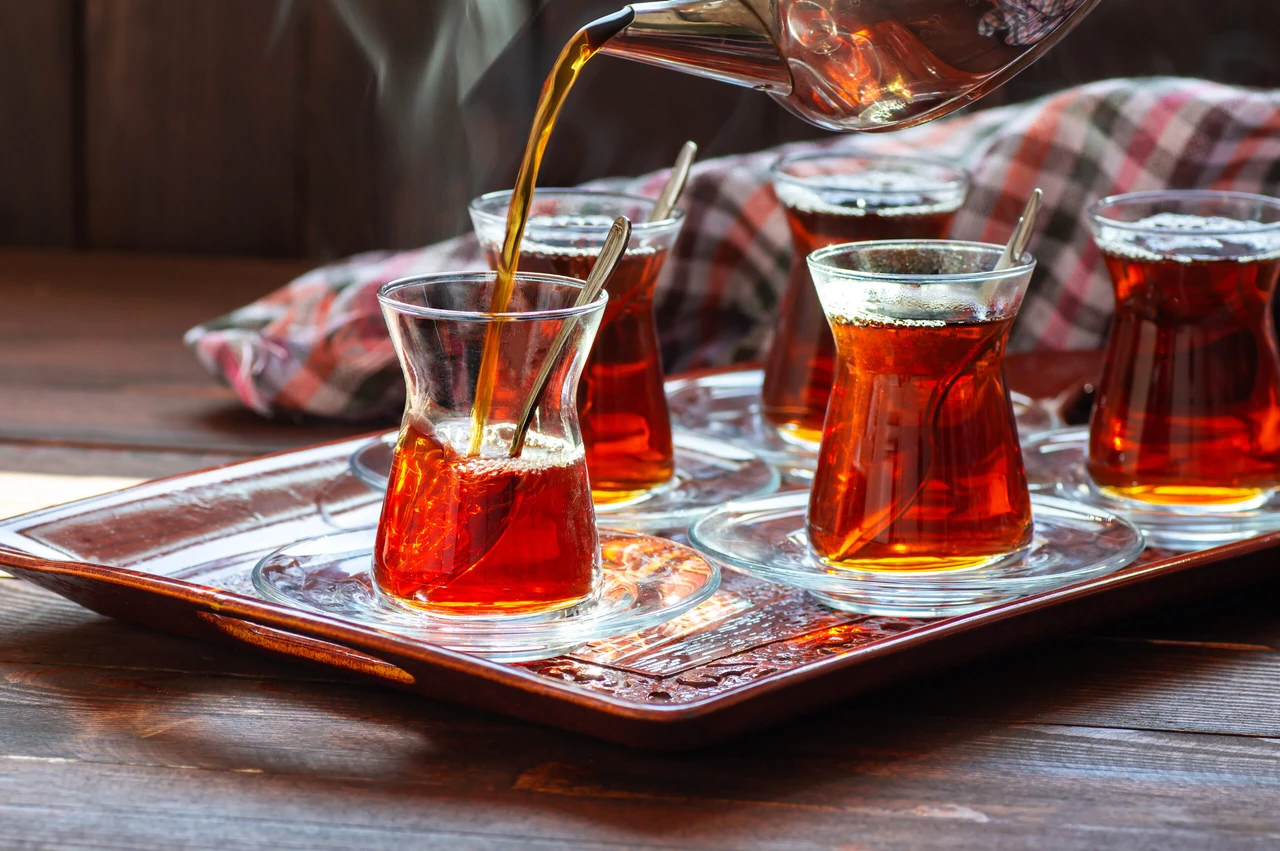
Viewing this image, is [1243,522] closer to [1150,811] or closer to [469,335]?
[1150,811]

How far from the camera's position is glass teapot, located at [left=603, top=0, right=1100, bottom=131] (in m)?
0.70

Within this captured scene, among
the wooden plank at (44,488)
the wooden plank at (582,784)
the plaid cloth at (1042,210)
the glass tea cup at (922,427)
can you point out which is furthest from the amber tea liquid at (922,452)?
the plaid cloth at (1042,210)

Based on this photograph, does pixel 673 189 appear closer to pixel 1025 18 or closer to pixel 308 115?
pixel 1025 18

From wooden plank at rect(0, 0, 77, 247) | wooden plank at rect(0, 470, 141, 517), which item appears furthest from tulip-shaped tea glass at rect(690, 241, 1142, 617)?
wooden plank at rect(0, 0, 77, 247)

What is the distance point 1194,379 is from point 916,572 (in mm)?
206

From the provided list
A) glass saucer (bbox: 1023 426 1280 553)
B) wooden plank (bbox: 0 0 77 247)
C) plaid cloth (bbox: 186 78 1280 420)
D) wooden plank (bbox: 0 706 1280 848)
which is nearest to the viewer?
wooden plank (bbox: 0 706 1280 848)

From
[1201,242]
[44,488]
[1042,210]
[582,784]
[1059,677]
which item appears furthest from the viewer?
[1042,210]

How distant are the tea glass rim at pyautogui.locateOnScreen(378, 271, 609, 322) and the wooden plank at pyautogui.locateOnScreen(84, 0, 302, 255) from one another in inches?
52.6

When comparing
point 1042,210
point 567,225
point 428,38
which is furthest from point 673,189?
point 428,38

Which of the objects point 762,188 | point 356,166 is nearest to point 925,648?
point 762,188

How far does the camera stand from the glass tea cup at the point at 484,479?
64 centimetres

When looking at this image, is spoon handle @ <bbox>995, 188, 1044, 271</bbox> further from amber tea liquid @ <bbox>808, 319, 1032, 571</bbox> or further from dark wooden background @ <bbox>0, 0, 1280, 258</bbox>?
dark wooden background @ <bbox>0, 0, 1280, 258</bbox>

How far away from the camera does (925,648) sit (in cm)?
63

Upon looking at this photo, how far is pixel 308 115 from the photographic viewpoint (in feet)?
6.41
